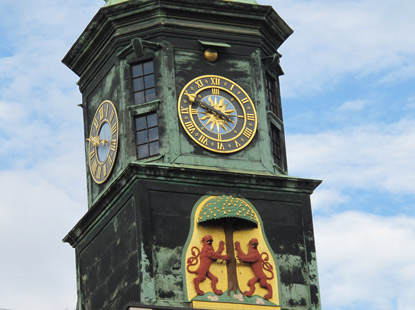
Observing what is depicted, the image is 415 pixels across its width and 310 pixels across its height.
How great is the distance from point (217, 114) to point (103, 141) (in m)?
3.98

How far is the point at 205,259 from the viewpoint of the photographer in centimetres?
5338

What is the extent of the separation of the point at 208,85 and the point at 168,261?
249 inches

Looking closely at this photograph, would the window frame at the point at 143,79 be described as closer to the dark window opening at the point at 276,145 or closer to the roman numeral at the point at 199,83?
the roman numeral at the point at 199,83

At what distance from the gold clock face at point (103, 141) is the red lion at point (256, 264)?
5.33 m

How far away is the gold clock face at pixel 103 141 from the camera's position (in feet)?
185

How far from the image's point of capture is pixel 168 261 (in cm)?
5312

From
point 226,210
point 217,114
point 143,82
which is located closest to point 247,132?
point 217,114

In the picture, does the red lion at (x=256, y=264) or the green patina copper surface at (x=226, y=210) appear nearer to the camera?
the red lion at (x=256, y=264)

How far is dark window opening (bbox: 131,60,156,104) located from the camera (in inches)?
2211

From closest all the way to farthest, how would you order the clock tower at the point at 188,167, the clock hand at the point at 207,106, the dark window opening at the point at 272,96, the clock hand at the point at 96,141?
the clock tower at the point at 188,167 → the clock hand at the point at 207,106 → the clock hand at the point at 96,141 → the dark window opening at the point at 272,96

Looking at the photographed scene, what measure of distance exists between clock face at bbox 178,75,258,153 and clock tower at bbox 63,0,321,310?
0.04 m

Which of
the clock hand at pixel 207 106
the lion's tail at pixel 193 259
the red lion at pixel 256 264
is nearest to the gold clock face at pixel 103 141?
the clock hand at pixel 207 106

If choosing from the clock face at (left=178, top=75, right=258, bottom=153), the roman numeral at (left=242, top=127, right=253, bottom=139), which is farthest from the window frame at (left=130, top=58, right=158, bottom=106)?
the roman numeral at (left=242, top=127, right=253, bottom=139)

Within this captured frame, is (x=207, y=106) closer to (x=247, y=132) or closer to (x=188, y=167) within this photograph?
(x=247, y=132)
